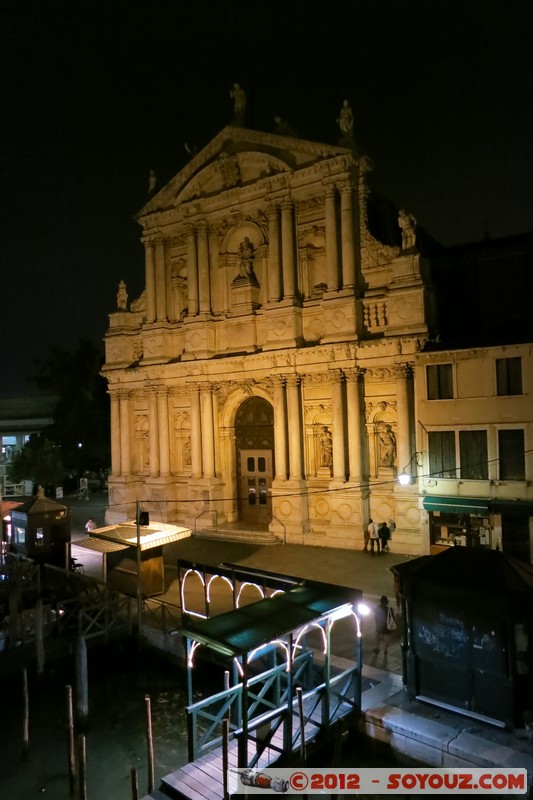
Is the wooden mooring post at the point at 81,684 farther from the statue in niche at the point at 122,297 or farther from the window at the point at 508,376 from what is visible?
the statue in niche at the point at 122,297

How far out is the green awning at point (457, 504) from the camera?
720 inches

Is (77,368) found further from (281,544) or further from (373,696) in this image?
(373,696)

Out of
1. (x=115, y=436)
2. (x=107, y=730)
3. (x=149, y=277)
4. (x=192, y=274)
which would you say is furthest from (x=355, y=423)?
(x=107, y=730)

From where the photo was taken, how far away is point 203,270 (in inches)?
1071

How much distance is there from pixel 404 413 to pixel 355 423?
207 centimetres

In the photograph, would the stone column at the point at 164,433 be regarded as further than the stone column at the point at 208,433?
Yes

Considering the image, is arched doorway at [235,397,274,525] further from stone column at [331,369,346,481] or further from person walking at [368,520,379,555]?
person walking at [368,520,379,555]

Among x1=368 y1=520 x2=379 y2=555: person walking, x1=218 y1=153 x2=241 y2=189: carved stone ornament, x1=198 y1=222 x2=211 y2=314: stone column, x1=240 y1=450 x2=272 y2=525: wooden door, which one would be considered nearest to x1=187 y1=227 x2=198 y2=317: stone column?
x1=198 y1=222 x2=211 y2=314: stone column

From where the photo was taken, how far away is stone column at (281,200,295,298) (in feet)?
80.3

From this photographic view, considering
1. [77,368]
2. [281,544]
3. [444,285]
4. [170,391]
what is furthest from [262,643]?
[77,368]

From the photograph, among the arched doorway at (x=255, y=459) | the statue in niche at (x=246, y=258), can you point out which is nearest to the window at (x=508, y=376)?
the arched doorway at (x=255, y=459)

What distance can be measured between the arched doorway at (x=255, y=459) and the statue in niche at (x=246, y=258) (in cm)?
565

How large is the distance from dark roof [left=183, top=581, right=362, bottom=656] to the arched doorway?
14.9 metres

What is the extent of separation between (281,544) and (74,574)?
895 cm
